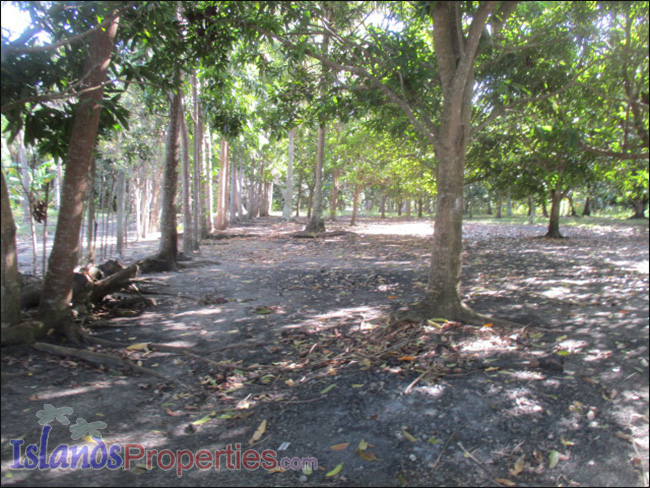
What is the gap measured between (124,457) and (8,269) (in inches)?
92.4

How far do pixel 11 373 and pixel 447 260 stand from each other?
4.80 meters

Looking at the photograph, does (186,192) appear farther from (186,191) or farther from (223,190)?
(223,190)

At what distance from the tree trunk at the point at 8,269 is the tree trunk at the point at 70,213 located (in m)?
0.51

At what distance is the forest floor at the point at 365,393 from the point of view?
9.39 ft

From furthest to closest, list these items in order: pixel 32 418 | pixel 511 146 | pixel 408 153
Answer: pixel 408 153
pixel 511 146
pixel 32 418

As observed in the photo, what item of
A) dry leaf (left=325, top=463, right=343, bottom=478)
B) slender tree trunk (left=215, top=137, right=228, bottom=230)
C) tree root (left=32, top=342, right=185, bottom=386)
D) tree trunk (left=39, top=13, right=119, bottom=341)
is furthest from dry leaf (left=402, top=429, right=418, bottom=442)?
slender tree trunk (left=215, top=137, right=228, bottom=230)

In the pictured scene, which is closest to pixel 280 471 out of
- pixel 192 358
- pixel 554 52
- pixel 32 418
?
→ pixel 32 418

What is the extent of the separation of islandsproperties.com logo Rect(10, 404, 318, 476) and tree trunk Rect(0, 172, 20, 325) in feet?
4.76

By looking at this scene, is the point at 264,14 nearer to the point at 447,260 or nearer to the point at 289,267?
the point at 447,260

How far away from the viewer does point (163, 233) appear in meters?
9.80

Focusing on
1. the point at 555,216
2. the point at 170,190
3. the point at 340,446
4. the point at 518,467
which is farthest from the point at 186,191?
the point at 555,216

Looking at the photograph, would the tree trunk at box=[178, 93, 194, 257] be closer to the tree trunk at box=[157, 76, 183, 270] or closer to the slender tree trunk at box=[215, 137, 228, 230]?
the tree trunk at box=[157, 76, 183, 270]

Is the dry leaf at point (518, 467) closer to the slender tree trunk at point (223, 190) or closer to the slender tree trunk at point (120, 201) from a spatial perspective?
the slender tree trunk at point (120, 201)

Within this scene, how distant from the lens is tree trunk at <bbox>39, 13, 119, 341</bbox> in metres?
4.65
